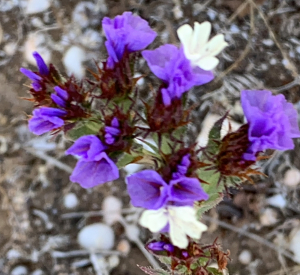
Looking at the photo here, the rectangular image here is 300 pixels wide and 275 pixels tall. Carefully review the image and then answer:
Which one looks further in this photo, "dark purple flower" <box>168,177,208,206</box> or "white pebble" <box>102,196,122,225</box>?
"white pebble" <box>102,196,122,225</box>

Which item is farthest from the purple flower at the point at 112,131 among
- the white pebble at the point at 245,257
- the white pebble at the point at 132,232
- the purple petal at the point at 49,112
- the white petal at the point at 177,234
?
the white pebble at the point at 245,257

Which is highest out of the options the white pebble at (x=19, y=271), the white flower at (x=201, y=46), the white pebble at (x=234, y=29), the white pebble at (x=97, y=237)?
the white flower at (x=201, y=46)

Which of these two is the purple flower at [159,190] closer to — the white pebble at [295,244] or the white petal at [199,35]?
the white petal at [199,35]

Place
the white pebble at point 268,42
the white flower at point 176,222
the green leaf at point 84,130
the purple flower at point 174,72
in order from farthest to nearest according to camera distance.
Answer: the white pebble at point 268,42
the green leaf at point 84,130
the purple flower at point 174,72
the white flower at point 176,222

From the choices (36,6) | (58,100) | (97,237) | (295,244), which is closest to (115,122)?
(58,100)

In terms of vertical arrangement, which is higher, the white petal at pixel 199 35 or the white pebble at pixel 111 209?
the white petal at pixel 199 35

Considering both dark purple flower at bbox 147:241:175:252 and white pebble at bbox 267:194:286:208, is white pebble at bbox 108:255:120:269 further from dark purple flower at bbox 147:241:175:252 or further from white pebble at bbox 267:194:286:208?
dark purple flower at bbox 147:241:175:252

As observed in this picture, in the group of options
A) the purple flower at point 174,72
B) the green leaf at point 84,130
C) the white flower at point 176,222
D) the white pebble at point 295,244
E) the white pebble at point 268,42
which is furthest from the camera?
the white pebble at point 268,42

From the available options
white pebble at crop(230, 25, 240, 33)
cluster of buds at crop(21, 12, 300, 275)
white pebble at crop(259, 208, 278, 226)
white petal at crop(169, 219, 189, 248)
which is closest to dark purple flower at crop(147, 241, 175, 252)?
cluster of buds at crop(21, 12, 300, 275)
